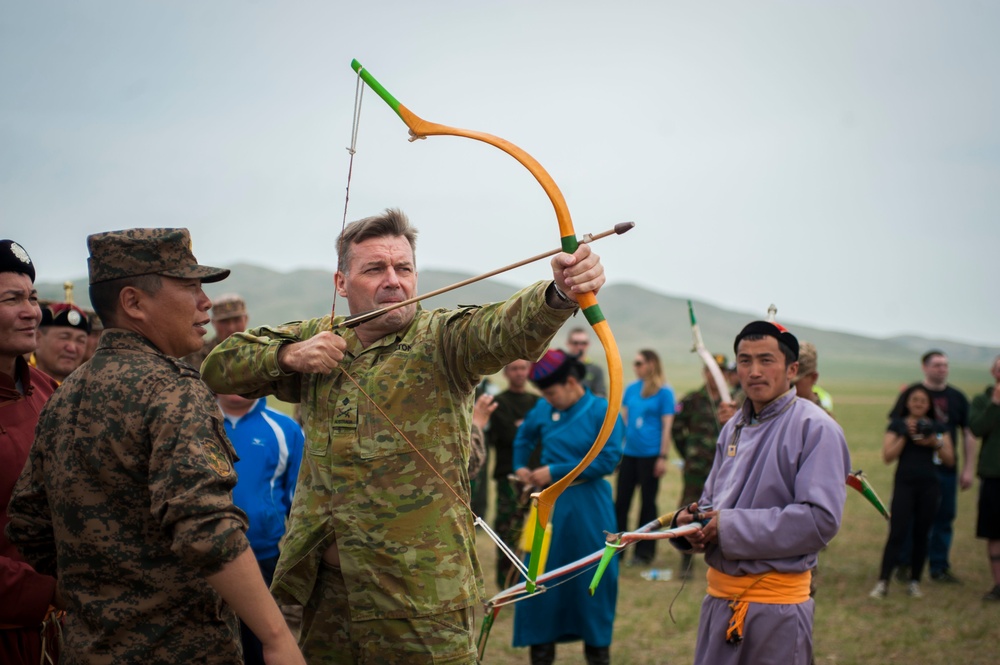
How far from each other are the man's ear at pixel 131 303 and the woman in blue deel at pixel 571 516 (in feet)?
11.9

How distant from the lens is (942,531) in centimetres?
893

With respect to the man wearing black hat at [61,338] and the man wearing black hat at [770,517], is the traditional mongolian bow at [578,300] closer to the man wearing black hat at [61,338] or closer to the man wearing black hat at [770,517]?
the man wearing black hat at [770,517]

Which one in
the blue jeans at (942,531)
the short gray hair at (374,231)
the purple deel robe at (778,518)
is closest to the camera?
the short gray hair at (374,231)

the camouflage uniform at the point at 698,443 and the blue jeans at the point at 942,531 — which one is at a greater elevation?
the camouflage uniform at the point at 698,443

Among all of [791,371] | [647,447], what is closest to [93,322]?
[791,371]

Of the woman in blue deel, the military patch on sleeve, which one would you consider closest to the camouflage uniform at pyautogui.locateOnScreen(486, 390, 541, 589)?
the woman in blue deel

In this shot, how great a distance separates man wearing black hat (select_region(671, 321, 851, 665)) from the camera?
3.50m

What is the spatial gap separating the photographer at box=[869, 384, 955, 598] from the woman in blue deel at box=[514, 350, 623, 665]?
12.1 ft

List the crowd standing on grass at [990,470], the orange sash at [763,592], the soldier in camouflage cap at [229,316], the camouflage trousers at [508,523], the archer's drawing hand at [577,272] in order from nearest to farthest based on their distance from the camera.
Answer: the archer's drawing hand at [577,272] → the orange sash at [763,592] → the soldier in camouflage cap at [229,316] → the camouflage trousers at [508,523] → the crowd standing on grass at [990,470]

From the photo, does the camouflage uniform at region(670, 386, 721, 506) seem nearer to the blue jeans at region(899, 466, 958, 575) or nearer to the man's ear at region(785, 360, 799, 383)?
the blue jeans at region(899, 466, 958, 575)

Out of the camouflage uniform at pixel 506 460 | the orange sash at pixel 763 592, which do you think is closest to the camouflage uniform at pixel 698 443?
the camouflage uniform at pixel 506 460

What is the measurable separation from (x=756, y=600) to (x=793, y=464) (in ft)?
2.00

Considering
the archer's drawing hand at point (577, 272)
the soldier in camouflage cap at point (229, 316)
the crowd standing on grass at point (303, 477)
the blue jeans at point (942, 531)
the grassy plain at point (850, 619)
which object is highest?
the archer's drawing hand at point (577, 272)

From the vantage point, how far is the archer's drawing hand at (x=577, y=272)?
101 inches
